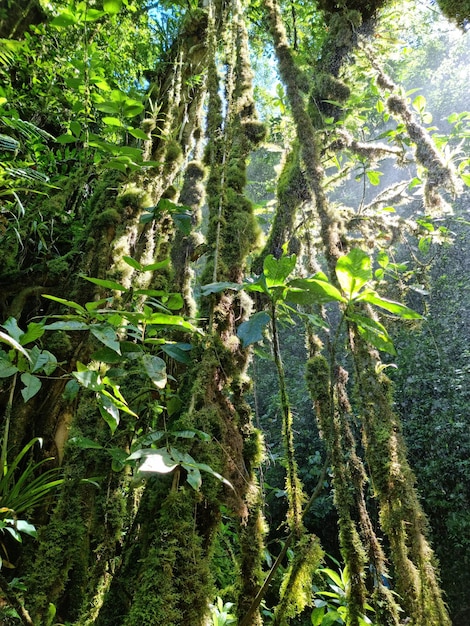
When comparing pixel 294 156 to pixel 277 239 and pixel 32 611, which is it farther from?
Answer: pixel 32 611

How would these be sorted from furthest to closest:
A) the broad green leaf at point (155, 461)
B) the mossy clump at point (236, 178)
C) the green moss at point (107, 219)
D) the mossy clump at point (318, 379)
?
1. the green moss at point (107, 219)
2. the mossy clump at point (236, 178)
3. the mossy clump at point (318, 379)
4. the broad green leaf at point (155, 461)

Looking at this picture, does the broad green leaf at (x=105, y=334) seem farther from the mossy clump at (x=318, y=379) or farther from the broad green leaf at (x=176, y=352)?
the mossy clump at (x=318, y=379)

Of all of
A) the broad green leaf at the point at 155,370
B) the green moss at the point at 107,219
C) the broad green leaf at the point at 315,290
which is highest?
the green moss at the point at 107,219

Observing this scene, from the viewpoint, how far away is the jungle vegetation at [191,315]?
0.87 metres

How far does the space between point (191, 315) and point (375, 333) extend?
127 cm

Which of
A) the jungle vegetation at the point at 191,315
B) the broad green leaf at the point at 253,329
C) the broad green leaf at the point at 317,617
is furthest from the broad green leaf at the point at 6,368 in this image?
the broad green leaf at the point at 317,617

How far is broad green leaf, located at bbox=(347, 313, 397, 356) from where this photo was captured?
2.98 ft

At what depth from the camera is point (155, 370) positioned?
891mm

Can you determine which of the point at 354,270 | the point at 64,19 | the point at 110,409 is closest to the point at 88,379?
the point at 110,409

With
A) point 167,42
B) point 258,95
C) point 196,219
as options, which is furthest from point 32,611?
point 258,95

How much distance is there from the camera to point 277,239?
2.29 metres

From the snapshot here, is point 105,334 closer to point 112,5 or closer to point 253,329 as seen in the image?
point 253,329

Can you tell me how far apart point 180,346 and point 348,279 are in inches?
20.0

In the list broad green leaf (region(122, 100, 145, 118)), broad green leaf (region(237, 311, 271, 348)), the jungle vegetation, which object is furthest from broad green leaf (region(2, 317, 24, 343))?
broad green leaf (region(122, 100, 145, 118))
